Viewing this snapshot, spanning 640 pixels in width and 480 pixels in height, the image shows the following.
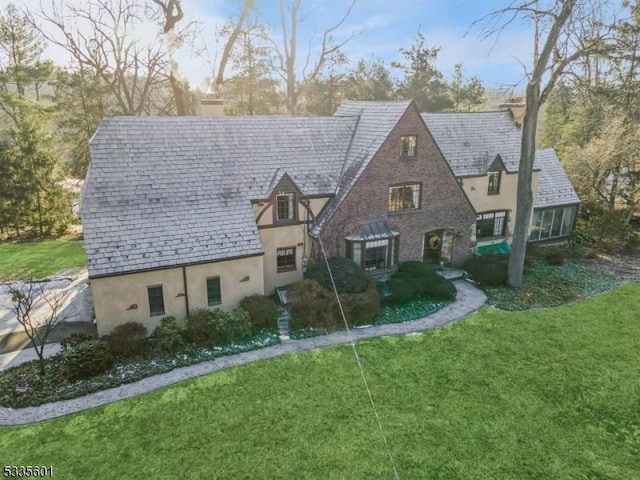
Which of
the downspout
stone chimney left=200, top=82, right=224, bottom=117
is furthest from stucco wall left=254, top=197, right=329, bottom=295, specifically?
stone chimney left=200, top=82, right=224, bottom=117

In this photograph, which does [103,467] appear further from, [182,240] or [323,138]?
[323,138]

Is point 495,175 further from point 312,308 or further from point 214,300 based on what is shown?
point 214,300

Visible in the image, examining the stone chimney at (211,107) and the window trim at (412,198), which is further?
the stone chimney at (211,107)

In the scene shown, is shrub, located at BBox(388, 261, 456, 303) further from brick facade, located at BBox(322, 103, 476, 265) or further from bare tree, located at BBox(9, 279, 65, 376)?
bare tree, located at BBox(9, 279, 65, 376)

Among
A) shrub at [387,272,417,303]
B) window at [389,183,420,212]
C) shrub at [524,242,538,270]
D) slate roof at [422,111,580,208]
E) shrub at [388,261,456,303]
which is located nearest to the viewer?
shrub at [387,272,417,303]

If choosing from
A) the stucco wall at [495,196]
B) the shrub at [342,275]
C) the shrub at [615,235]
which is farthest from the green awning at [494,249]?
the shrub at [342,275]

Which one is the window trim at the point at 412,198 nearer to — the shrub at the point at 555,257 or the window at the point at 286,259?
the window at the point at 286,259
